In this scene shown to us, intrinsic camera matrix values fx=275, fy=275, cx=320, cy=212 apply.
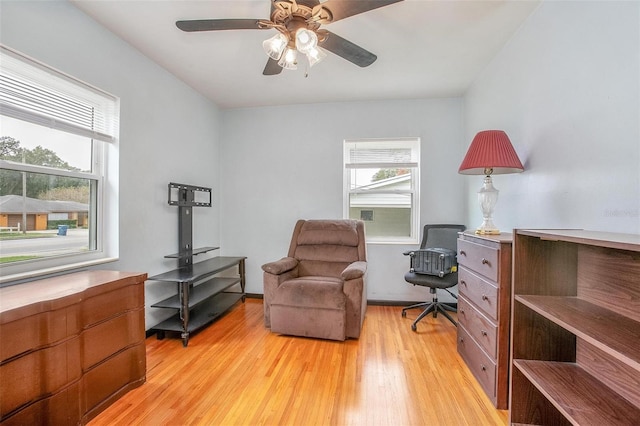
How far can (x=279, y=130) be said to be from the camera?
11.7ft

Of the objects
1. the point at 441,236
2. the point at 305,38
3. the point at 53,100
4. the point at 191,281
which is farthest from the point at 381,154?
the point at 53,100

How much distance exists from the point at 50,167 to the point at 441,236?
3385 mm

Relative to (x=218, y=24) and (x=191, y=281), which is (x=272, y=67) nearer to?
(x=218, y=24)

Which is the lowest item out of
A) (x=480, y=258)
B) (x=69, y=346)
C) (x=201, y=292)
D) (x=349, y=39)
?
(x=201, y=292)

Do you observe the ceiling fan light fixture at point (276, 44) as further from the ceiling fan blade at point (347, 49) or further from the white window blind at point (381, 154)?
the white window blind at point (381, 154)

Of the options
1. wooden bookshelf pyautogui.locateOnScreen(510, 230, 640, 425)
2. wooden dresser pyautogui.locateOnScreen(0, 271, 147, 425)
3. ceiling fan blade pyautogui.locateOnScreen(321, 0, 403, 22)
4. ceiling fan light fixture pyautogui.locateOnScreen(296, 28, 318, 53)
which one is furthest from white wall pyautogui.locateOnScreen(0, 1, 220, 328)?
wooden bookshelf pyautogui.locateOnScreen(510, 230, 640, 425)

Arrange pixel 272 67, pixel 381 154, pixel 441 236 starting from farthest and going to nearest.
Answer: pixel 381 154 → pixel 441 236 → pixel 272 67

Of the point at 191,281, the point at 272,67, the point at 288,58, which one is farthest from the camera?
the point at 191,281

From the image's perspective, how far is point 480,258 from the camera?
1808 mm

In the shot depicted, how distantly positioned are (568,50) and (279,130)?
2.79 meters

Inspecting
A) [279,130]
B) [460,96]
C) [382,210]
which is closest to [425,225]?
[382,210]

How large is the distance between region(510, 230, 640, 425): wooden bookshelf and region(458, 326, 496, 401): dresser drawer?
0.23m

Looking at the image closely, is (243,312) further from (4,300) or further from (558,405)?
(558,405)

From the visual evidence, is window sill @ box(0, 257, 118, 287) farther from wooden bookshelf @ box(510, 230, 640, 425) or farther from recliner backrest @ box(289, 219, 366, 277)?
wooden bookshelf @ box(510, 230, 640, 425)
